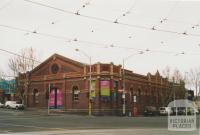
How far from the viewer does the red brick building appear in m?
56.9

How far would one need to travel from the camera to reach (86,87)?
57.6m

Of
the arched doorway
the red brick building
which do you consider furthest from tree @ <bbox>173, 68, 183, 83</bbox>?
the arched doorway

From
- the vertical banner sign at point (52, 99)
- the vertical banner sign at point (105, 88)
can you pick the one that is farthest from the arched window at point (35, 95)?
the vertical banner sign at point (105, 88)

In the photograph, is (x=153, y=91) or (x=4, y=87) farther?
(x=4, y=87)

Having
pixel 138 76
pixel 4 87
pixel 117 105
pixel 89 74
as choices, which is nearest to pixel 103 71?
pixel 89 74

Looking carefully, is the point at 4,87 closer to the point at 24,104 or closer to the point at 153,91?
the point at 24,104

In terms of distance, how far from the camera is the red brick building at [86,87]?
56.9 m

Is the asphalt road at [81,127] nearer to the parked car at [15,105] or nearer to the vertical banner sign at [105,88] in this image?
the vertical banner sign at [105,88]

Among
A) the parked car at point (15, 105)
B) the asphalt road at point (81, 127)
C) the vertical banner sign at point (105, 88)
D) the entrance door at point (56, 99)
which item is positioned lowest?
the asphalt road at point (81, 127)

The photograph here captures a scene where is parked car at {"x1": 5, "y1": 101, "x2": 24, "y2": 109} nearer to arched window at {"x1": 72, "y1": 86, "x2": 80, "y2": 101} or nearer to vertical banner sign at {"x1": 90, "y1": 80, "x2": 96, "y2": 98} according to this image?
arched window at {"x1": 72, "y1": 86, "x2": 80, "y2": 101}

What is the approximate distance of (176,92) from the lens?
2104 inches

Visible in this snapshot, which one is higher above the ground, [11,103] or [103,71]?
[103,71]

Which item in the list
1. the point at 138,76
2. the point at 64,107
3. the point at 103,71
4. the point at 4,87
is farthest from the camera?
the point at 4,87

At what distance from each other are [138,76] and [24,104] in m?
20.1
